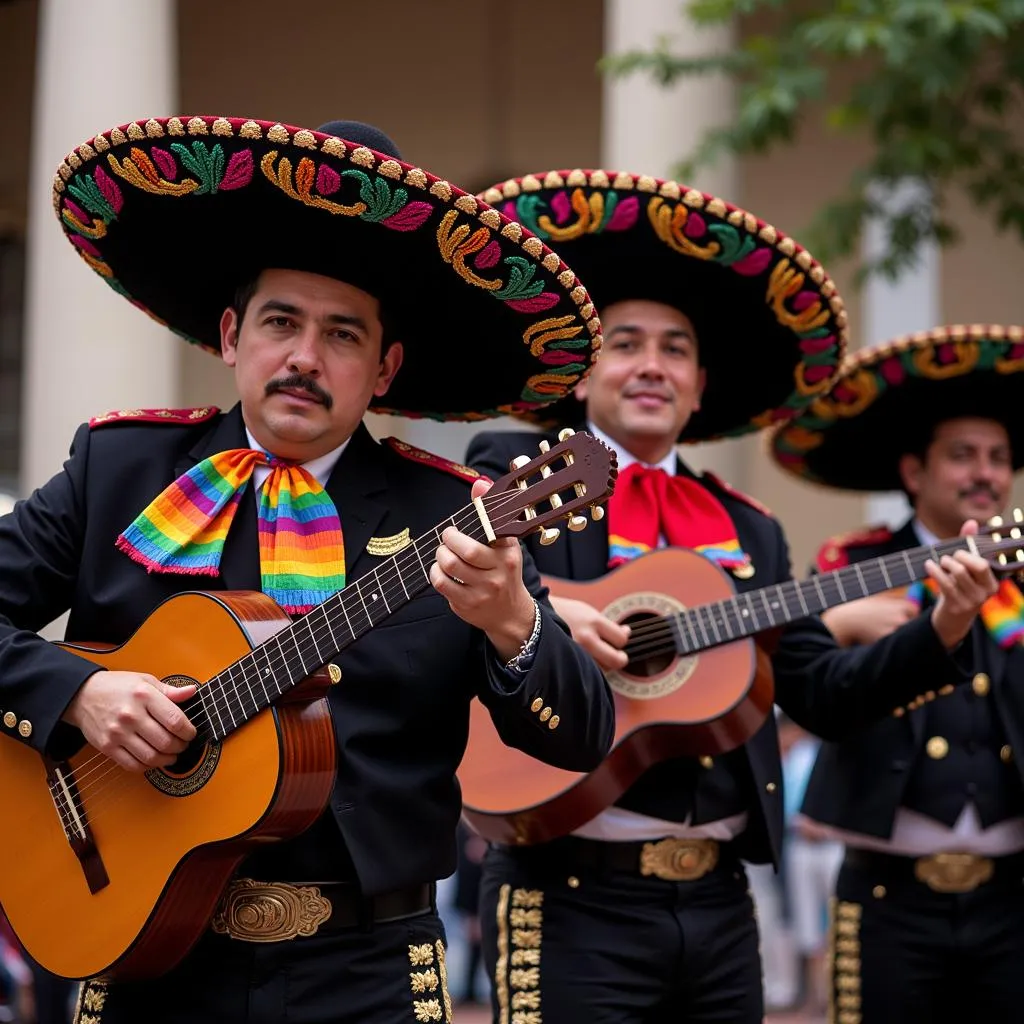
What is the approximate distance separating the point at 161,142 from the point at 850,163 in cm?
1065

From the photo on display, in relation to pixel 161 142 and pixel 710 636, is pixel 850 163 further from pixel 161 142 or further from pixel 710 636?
pixel 161 142

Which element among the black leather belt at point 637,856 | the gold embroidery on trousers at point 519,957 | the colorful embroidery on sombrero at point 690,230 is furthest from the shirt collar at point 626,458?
the gold embroidery on trousers at point 519,957

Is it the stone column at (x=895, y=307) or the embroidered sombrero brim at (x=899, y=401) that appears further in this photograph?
the stone column at (x=895, y=307)

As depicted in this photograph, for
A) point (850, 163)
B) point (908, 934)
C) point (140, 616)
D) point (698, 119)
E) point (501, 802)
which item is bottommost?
point (908, 934)

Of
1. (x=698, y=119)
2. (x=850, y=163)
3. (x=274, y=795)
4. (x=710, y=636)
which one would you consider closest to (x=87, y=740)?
(x=274, y=795)

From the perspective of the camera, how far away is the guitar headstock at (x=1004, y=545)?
4117mm

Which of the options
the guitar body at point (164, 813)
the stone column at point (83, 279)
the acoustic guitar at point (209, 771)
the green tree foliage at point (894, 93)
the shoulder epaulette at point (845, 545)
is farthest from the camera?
the stone column at point (83, 279)

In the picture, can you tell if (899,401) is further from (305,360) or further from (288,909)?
(288,909)

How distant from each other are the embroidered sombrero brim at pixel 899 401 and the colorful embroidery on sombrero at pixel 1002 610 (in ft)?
1.96

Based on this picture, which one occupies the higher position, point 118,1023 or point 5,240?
point 5,240

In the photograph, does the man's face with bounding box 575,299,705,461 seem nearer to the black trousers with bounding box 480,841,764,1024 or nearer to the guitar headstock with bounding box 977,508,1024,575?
the guitar headstock with bounding box 977,508,1024,575

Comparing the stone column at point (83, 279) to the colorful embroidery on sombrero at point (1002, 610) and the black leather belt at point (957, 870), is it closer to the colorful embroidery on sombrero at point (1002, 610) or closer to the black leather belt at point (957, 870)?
the colorful embroidery on sombrero at point (1002, 610)

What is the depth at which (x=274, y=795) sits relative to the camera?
2877mm

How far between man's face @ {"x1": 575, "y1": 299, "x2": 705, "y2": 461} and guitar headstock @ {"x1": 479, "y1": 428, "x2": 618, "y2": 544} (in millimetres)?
1718
